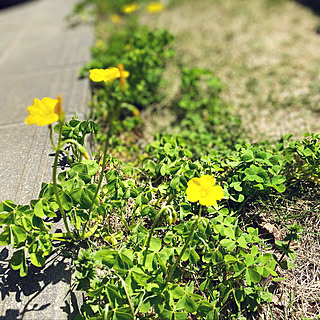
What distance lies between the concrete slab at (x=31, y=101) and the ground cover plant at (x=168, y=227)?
12cm

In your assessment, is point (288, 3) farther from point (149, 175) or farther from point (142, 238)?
point (142, 238)

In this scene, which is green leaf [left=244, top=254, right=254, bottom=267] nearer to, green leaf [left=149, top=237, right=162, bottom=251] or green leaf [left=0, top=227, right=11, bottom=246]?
green leaf [left=149, top=237, right=162, bottom=251]

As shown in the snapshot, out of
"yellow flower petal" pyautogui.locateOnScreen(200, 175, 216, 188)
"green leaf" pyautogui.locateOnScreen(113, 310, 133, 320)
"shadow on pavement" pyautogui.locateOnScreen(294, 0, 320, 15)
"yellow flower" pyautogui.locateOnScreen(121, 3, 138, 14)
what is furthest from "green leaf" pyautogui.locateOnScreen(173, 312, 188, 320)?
"shadow on pavement" pyautogui.locateOnScreen(294, 0, 320, 15)

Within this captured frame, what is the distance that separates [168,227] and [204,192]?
392mm

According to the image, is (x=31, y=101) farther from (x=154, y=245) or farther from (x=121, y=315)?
(x=121, y=315)

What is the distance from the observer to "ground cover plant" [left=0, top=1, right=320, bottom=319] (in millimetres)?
1415

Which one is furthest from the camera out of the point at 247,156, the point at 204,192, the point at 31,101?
the point at 31,101

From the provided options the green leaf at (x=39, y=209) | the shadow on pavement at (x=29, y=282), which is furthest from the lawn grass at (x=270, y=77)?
the green leaf at (x=39, y=209)

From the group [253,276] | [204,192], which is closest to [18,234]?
[204,192]

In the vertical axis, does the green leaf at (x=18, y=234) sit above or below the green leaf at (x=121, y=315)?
above

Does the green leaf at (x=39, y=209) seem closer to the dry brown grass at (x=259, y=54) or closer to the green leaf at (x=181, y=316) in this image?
the green leaf at (x=181, y=316)

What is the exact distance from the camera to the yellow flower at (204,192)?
1419 millimetres

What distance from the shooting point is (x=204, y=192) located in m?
1.44

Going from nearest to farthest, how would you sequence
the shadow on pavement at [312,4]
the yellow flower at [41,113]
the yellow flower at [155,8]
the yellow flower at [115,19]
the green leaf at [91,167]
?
the yellow flower at [41,113] → the green leaf at [91,167] → the yellow flower at [155,8] → the yellow flower at [115,19] → the shadow on pavement at [312,4]
